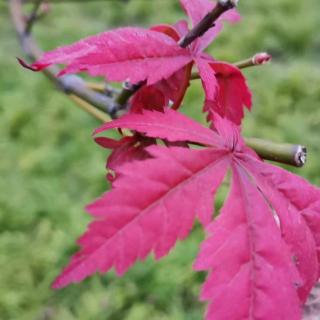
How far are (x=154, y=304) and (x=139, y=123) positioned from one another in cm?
99

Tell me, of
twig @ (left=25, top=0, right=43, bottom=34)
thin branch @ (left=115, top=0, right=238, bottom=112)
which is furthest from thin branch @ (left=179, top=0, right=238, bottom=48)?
twig @ (left=25, top=0, right=43, bottom=34)

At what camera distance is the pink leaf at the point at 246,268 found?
0.43m

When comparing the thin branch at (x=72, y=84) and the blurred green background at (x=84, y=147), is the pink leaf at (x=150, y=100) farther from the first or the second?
the blurred green background at (x=84, y=147)

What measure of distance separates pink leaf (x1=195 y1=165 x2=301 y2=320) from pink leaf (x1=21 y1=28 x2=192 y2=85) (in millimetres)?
135

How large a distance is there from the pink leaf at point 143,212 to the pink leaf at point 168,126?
33 mm

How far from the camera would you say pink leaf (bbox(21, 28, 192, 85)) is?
495 mm

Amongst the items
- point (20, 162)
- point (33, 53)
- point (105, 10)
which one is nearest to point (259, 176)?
point (33, 53)

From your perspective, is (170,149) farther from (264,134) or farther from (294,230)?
(264,134)

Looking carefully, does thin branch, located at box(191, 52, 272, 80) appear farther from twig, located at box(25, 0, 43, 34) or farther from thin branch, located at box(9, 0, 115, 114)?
twig, located at box(25, 0, 43, 34)

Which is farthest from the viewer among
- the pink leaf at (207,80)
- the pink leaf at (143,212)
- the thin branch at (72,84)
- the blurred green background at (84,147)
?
the blurred green background at (84,147)

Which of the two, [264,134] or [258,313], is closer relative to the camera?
[258,313]

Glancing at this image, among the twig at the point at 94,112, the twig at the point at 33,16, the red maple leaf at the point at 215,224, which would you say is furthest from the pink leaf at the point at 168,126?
the twig at the point at 33,16

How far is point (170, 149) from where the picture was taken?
0.45m

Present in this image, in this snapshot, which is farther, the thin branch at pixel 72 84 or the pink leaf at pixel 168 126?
the thin branch at pixel 72 84
